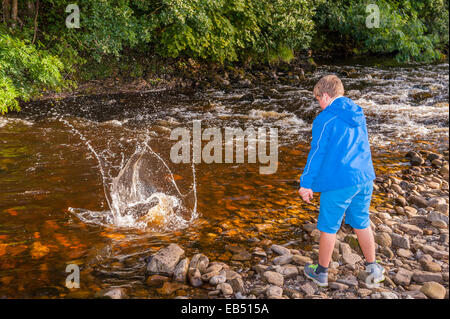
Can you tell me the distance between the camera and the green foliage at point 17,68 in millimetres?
9562

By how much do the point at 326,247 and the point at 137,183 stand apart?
3.95 m

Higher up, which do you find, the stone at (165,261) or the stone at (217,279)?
the stone at (165,261)

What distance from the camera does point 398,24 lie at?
17578 mm

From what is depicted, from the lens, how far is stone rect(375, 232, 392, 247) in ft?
15.5

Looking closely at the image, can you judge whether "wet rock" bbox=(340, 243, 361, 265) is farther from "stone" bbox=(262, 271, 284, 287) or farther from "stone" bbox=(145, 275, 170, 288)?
"stone" bbox=(145, 275, 170, 288)

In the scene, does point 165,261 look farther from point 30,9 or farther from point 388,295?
point 30,9

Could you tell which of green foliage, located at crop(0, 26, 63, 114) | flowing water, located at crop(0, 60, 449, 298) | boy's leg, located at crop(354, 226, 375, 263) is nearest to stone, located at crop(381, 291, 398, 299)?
boy's leg, located at crop(354, 226, 375, 263)

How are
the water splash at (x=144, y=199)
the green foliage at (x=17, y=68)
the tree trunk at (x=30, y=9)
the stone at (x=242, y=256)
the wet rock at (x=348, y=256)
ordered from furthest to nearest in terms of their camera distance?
the tree trunk at (x=30, y=9) < the green foliage at (x=17, y=68) < the water splash at (x=144, y=199) < the stone at (x=242, y=256) < the wet rock at (x=348, y=256)

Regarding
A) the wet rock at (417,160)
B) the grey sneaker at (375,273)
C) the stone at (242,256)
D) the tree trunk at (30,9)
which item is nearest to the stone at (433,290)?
the grey sneaker at (375,273)

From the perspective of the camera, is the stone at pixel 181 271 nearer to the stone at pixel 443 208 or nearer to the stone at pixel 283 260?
the stone at pixel 283 260

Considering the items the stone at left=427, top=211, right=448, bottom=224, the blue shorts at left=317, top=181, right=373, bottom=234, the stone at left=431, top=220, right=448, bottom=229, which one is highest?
the blue shorts at left=317, top=181, right=373, bottom=234

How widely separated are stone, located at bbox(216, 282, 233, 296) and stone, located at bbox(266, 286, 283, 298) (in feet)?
1.26

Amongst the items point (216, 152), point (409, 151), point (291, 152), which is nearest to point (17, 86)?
point (216, 152)
